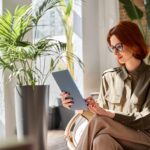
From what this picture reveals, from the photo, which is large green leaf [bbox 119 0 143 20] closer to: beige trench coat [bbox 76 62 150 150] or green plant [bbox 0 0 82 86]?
green plant [bbox 0 0 82 86]

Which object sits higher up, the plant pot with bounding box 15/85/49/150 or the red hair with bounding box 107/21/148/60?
the red hair with bounding box 107/21/148/60

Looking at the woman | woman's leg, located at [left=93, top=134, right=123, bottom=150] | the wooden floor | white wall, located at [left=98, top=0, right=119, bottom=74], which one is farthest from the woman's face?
white wall, located at [left=98, top=0, right=119, bottom=74]

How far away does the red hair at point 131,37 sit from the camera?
6.66 feet

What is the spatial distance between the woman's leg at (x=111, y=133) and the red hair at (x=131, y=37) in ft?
1.85

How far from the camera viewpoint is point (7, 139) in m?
0.29

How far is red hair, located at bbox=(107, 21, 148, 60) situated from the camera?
2.03m

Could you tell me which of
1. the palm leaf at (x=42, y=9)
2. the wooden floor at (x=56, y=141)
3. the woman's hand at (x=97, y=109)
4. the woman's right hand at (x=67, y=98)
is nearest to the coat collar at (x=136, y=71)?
the woman's hand at (x=97, y=109)

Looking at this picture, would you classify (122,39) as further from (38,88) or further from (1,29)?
(1,29)

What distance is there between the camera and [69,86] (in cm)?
176

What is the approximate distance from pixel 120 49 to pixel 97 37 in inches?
76.4

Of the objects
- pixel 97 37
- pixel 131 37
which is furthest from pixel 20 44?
pixel 97 37

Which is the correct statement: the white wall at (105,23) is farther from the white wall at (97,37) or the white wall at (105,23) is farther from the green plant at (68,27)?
the green plant at (68,27)

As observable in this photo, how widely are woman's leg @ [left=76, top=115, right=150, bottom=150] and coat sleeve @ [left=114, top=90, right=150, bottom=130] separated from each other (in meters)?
0.05

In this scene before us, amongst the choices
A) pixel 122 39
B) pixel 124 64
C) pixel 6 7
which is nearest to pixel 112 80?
pixel 124 64
